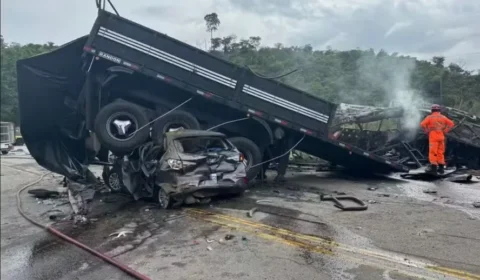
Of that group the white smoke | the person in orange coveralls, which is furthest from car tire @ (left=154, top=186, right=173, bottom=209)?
the white smoke

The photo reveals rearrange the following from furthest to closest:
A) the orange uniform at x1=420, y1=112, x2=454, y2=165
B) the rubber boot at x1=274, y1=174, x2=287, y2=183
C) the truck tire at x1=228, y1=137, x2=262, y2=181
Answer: the rubber boot at x1=274, y1=174, x2=287, y2=183 → the orange uniform at x1=420, y1=112, x2=454, y2=165 → the truck tire at x1=228, y1=137, x2=262, y2=181

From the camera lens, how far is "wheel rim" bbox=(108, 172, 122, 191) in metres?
9.14

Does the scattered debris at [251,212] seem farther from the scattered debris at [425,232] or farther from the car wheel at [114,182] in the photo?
the car wheel at [114,182]

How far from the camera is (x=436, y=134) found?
9.85m

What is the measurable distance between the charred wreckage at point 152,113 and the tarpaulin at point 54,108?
22mm

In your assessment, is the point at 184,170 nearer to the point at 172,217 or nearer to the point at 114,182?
the point at 172,217

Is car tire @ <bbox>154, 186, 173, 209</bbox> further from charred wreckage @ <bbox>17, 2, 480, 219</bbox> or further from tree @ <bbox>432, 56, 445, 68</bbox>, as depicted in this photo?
tree @ <bbox>432, 56, 445, 68</bbox>

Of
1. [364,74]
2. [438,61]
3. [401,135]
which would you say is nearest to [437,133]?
[401,135]

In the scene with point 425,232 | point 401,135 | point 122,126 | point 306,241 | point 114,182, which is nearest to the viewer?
point 306,241

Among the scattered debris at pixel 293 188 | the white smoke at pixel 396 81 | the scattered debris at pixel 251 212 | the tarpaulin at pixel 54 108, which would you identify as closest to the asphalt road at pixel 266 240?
the scattered debris at pixel 251 212

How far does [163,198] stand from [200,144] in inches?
46.0

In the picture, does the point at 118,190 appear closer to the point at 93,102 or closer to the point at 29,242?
the point at 93,102

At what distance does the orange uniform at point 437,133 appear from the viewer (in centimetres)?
984

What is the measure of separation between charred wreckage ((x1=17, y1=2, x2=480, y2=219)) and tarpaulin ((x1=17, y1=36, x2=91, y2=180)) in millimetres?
22
